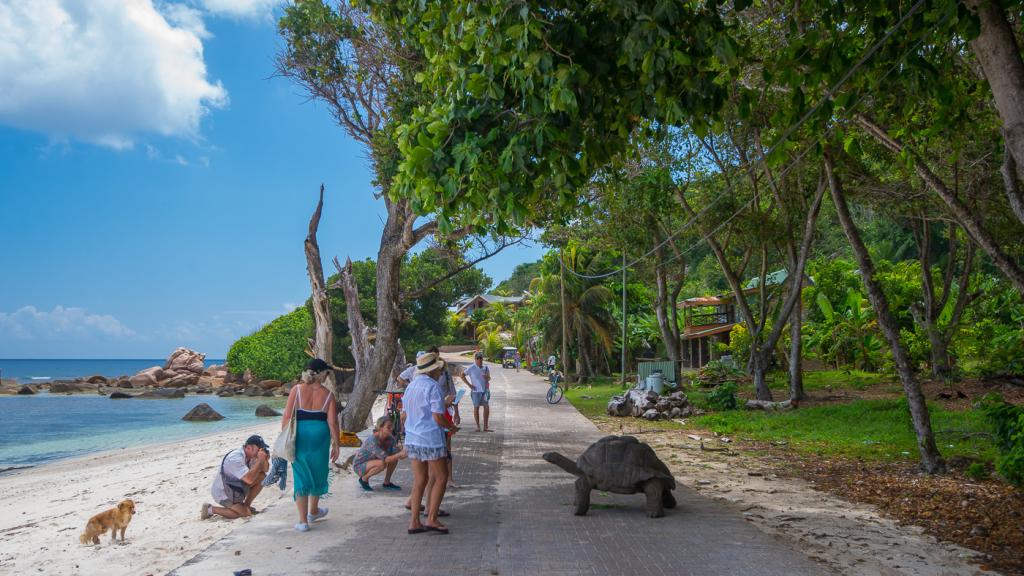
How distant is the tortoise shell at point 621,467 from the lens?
23.5ft

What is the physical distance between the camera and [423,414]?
6.42 metres

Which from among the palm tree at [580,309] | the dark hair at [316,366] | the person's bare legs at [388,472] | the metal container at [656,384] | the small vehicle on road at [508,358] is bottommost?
the person's bare legs at [388,472]

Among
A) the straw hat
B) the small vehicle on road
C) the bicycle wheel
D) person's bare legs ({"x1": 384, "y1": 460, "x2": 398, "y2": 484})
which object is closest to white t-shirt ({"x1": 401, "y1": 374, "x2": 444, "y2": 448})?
the straw hat

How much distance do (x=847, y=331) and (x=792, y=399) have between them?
8730 millimetres

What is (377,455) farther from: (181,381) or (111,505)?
(181,381)

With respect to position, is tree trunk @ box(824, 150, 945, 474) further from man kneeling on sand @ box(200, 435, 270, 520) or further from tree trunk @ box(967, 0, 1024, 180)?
man kneeling on sand @ box(200, 435, 270, 520)

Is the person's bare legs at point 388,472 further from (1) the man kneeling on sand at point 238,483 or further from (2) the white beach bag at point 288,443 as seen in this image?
(2) the white beach bag at point 288,443

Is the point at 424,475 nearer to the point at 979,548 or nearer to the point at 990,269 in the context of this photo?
the point at 979,548

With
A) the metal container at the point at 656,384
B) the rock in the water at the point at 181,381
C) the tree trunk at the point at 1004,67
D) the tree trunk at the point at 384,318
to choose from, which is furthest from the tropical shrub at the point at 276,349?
the tree trunk at the point at 1004,67

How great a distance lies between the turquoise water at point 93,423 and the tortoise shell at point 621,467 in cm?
1507

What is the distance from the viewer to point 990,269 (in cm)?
3092

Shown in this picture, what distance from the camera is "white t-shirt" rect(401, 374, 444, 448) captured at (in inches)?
251

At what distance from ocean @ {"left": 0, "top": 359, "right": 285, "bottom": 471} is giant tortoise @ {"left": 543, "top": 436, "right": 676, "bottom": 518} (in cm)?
2041

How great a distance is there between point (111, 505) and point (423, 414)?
314 inches
